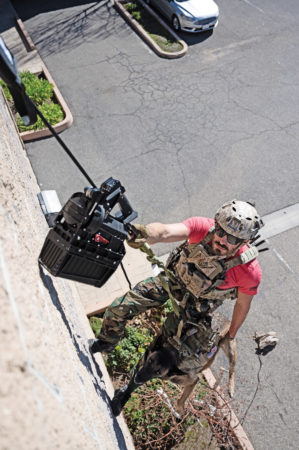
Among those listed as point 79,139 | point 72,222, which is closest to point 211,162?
point 79,139

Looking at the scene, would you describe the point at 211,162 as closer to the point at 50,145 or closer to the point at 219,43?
the point at 50,145

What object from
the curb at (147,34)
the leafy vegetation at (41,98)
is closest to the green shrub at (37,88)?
Answer: the leafy vegetation at (41,98)

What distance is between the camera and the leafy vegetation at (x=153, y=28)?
1018cm

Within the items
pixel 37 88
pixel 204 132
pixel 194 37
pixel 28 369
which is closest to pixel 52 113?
pixel 37 88

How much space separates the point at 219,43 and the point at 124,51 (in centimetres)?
263

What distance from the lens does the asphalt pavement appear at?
5098 mm

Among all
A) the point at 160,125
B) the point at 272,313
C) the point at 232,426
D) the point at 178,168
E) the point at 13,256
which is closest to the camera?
the point at 13,256

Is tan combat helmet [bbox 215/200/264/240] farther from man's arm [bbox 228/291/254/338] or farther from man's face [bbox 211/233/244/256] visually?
man's arm [bbox 228/291/254/338]

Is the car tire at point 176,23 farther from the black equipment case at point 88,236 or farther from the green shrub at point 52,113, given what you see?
the black equipment case at point 88,236

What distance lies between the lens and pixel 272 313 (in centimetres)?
543

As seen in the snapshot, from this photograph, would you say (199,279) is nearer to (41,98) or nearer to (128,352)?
(128,352)

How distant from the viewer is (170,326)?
3.62 meters

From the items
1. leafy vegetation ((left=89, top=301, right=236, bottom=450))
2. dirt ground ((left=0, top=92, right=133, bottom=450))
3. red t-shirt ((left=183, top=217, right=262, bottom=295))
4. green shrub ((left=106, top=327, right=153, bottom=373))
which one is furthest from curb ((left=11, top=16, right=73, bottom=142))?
dirt ground ((left=0, top=92, right=133, bottom=450))

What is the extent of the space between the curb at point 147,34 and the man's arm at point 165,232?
25.4 feet
